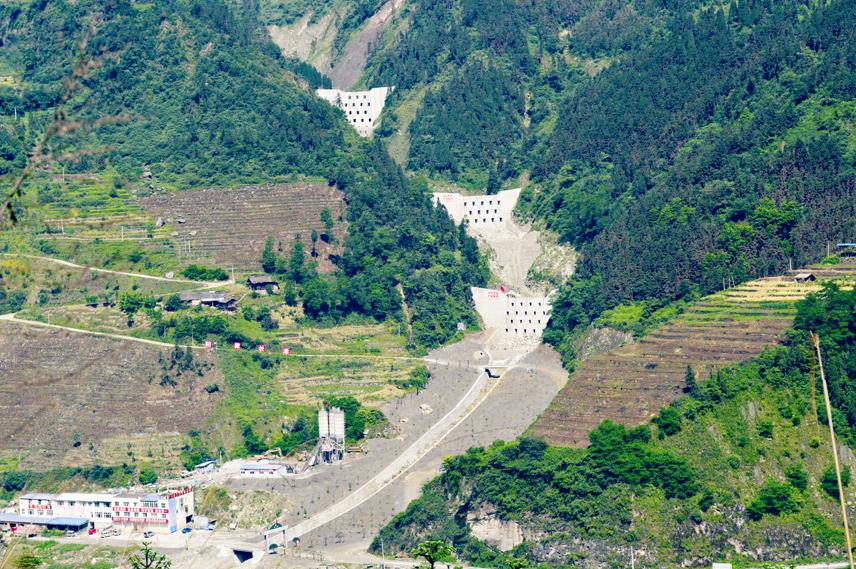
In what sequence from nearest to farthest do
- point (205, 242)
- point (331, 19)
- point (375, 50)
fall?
point (205, 242), point (375, 50), point (331, 19)

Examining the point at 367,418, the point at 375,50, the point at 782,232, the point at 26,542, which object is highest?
the point at 375,50

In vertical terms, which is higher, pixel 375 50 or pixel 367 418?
pixel 375 50

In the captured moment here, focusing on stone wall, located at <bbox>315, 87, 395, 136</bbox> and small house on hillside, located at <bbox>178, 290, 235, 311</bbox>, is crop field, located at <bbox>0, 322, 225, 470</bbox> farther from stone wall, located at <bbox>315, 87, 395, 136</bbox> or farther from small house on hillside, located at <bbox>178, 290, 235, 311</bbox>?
stone wall, located at <bbox>315, 87, 395, 136</bbox>

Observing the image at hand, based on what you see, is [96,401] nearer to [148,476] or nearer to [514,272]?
[148,476]

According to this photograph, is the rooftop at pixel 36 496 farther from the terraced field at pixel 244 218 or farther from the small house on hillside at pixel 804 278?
the small house on hillside at pixel 804 278

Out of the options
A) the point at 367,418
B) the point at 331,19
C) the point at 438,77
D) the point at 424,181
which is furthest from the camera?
the point at 331,19

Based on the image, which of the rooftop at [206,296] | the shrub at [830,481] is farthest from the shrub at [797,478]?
the rooftop at [206,296]

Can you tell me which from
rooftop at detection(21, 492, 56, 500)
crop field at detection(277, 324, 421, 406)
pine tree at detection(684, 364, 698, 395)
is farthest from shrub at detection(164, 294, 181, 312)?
pine tree at detection(684, 364, 698, 395)

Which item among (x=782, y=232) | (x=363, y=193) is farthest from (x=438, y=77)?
(x=782, y=232)

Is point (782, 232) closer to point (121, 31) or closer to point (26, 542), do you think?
point (26, 542)
